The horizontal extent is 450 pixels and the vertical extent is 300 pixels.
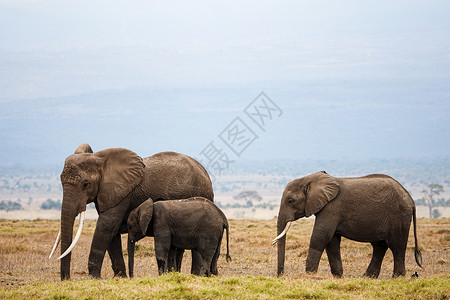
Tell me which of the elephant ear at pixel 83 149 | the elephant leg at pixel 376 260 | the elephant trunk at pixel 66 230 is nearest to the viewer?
the elephant trunk at pixel 66 230

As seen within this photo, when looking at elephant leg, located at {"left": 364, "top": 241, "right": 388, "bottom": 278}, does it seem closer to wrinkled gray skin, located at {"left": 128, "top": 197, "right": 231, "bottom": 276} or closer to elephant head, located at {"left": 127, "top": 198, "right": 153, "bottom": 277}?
wrinkled gray skin, located at {"left": 128, "top": 197, "right": 231, "bottom": 276}

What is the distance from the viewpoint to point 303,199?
17.1 metres

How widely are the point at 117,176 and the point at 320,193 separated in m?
4.54

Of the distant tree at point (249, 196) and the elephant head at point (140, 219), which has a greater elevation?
the elephant head at point (140, 219)

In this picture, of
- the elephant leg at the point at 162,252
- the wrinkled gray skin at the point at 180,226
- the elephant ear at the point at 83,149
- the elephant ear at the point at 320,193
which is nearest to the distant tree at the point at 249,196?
the elephant ear at the point at 320,193

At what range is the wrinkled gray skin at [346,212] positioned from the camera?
1680 cm

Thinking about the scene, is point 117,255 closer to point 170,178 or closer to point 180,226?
point 180,226

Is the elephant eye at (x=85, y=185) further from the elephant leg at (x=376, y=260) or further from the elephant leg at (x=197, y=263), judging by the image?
the elephant leg at (x=376, y=260)

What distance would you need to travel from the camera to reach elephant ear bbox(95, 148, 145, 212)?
1616 centimetres

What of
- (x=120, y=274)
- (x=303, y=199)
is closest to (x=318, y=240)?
(x=303, y=199)

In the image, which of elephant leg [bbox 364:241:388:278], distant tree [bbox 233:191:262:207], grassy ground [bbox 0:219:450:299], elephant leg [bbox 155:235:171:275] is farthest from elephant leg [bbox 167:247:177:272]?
distant tree [bbox 233:191:262:207]

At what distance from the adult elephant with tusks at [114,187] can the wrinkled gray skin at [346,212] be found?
7.14ft

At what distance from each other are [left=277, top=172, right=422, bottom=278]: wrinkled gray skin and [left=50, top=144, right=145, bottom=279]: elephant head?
359 cm

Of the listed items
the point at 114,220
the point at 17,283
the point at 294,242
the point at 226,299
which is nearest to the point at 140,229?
the point at 114,220
